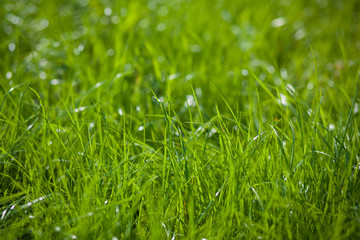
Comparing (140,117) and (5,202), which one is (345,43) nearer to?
(140,117)

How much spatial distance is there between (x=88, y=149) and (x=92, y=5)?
199 centimetres

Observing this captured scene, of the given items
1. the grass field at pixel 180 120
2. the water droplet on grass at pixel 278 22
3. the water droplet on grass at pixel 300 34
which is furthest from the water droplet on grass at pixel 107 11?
the water droplet on grass at pixel 300 34

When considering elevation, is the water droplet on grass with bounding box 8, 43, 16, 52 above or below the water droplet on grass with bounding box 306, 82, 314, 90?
above

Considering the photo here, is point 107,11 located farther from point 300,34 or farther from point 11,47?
point 300,34

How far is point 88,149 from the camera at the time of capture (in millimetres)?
1395

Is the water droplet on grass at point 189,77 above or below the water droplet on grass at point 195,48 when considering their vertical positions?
below

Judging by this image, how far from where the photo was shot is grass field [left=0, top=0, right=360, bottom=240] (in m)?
1.15

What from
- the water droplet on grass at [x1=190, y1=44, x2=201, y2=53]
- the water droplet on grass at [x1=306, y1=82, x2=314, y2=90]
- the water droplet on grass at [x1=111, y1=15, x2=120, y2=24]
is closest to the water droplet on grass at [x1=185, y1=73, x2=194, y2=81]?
the water droplet on grass at [x1=190, y1=44, x2=201, y2=53]

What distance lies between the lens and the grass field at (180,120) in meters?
1.15

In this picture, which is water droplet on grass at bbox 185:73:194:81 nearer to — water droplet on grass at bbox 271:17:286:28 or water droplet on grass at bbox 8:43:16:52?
water droplet on grass at bbox 8:43:16:52

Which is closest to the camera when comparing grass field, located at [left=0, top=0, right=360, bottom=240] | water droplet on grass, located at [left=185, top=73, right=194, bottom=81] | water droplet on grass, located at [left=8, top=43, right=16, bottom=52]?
grass field, located at [left=0, top=0, right=360, bottom=240]

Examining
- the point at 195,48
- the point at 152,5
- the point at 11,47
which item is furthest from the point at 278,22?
the point at 11,47

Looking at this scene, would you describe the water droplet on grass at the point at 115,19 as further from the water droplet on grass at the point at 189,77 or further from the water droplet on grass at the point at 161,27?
the water droplet on grass at the point at 189,77

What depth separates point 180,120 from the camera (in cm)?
185
